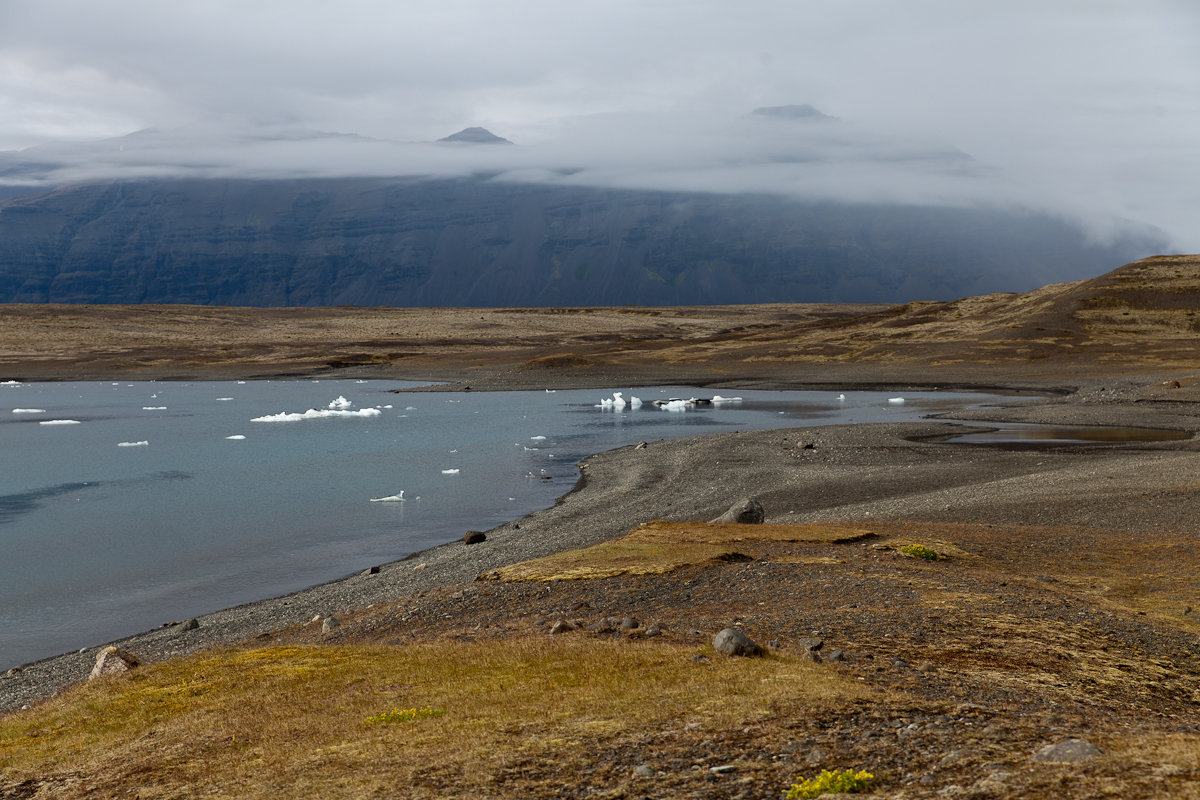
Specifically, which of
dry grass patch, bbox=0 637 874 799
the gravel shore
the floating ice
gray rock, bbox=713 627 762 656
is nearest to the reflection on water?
the gravel shore

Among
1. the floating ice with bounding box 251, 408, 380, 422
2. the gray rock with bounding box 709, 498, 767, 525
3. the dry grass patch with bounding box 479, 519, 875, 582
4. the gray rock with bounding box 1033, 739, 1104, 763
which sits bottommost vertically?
the floating ice with bounding box 251, 408, 380, 422

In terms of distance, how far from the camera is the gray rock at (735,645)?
1172 centimetres

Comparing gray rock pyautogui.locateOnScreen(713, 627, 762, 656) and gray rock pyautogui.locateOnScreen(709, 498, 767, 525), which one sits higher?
gray rock pyautogui.locateOnScreen(713, 627, 762, 656)

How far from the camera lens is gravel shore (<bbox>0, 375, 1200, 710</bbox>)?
20.3 meters

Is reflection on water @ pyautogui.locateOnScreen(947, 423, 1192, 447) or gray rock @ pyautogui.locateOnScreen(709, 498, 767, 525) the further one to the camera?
reflection on water @ pyautogui.locateOnScreen(947, 423, 1192, 447)

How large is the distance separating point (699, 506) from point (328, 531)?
13488 mm

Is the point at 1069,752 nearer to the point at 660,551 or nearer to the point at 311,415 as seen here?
the point at 660,551

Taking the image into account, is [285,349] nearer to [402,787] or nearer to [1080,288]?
[1080,288]

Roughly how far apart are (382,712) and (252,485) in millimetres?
34102

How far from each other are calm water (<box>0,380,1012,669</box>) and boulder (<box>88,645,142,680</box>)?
24.3 ft

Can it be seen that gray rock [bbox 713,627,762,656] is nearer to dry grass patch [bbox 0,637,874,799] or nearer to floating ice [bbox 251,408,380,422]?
dry grass patch [bbox 0,637,874,799]

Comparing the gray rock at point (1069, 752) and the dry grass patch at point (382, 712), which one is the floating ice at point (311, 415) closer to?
the dry grass patch at point (382, 712)

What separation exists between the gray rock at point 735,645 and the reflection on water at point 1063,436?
35.8 meters

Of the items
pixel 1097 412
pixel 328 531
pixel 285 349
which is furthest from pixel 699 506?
pixel 285 349
